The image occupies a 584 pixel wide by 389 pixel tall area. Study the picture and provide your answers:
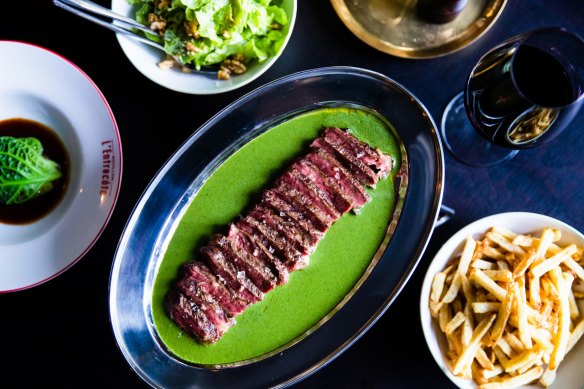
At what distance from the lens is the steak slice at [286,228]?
254cm

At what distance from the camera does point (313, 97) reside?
2.66 meters

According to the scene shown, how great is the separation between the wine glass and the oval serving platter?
346 millimetres

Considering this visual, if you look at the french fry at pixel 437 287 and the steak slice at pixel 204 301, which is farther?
the steak slice at pixel 204 301

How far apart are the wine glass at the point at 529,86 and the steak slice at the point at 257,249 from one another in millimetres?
1043

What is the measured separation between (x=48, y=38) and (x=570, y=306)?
2727 mm

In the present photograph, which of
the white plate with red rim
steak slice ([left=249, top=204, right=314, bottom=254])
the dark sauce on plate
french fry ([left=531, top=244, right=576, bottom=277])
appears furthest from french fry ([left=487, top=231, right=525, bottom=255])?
the dark sauce on plate

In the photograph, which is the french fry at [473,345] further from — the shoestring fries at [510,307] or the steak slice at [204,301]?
the steak slice at [204,301]

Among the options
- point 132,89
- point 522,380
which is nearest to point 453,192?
point 522,380

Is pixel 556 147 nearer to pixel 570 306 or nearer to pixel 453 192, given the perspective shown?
pixel 453 192

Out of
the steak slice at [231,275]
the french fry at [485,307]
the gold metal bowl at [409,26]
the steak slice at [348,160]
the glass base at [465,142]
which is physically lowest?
the steak slice at [231,275]

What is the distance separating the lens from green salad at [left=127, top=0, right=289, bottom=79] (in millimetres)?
2512

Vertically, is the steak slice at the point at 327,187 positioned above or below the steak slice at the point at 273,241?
Answer: above

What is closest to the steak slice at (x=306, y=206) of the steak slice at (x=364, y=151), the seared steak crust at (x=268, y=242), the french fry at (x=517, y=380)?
the seared steak crust at (x=268, y=242)

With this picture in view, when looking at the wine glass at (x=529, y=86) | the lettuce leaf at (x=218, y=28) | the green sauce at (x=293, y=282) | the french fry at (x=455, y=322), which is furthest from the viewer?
the green sauce at (x=293, y=282)
